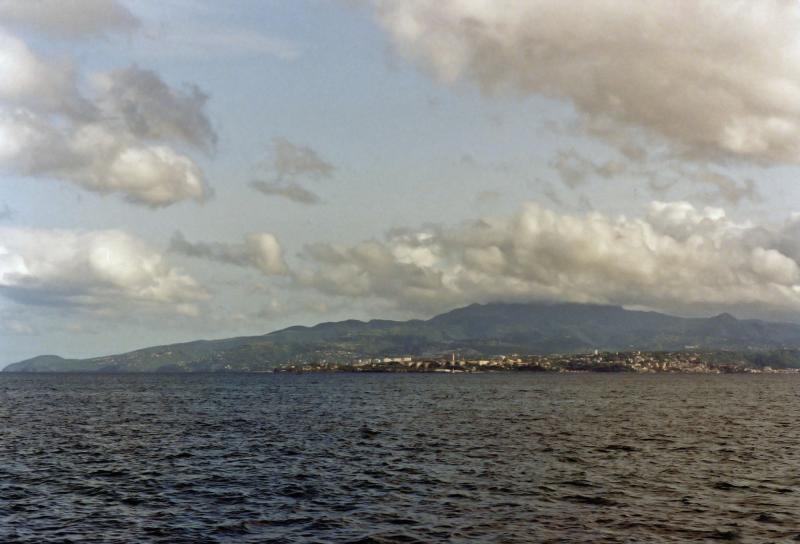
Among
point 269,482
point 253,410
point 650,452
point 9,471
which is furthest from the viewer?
point 253,410

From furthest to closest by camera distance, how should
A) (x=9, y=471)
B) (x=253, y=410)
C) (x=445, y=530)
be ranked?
(x=253, y=410)
(x=9, y=471)
(x=445, y=530)

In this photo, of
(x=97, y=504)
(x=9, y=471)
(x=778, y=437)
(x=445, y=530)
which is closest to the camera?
(x=445, y=530)

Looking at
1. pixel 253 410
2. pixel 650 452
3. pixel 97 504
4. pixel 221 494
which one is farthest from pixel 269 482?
pixel 253 410

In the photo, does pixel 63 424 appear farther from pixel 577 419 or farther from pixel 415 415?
pixel 577 419

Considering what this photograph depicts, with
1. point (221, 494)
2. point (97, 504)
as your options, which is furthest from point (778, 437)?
point (97, 504)

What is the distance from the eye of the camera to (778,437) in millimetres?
97625

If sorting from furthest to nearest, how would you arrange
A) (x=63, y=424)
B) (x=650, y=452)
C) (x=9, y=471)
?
(x=63, y=424) → (x=650, y=452) → (x=9, y=471)

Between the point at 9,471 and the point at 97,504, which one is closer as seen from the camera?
the point at 97,504

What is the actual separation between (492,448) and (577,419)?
45.8 meters

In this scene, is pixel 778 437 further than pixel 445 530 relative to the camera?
Yes

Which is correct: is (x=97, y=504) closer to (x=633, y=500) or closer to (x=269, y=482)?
(x=269, y=482)

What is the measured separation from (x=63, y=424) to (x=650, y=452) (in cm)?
9130

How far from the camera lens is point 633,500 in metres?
53.9

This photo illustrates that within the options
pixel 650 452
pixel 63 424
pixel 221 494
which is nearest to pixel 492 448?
pixel 650 452
